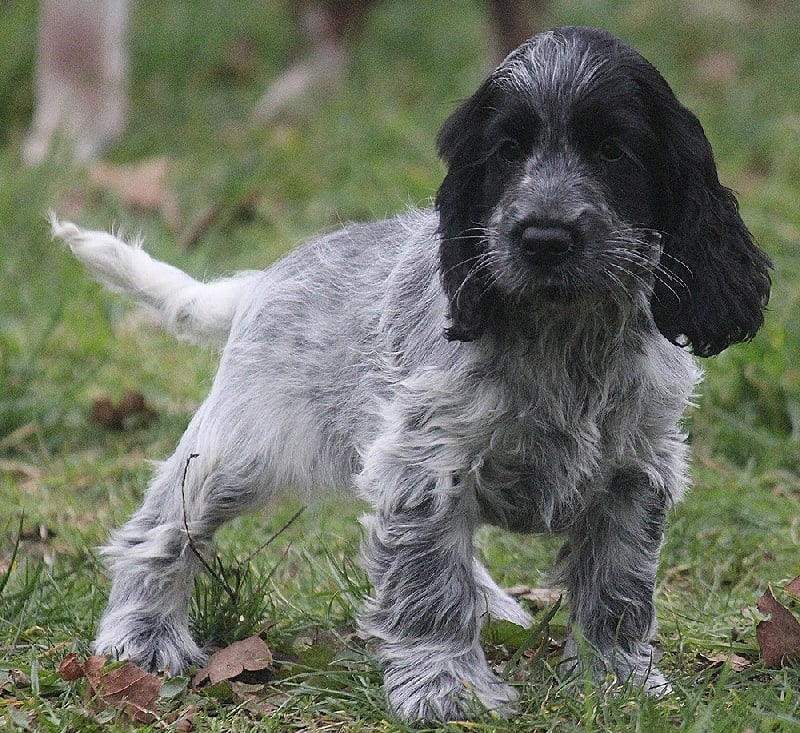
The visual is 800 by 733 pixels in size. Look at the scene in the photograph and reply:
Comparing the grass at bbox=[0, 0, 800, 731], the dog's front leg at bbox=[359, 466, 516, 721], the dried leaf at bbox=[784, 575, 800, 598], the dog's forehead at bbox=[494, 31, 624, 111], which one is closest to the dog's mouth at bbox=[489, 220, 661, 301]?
the dog's forehead at bbox=[494, 31, 624, 111]

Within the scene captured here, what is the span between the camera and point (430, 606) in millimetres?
3695

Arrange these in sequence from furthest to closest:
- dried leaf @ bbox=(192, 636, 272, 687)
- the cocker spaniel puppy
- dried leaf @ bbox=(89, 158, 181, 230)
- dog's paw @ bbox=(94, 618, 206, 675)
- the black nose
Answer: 1. dried leaf @ bbox=(89, 158, 181, 230)
2. dog's paw @ bbox=(94, 618, 206, 675)
3. dried leaf @ bbox=(192, 636, 272, 687)
4. the cocker spaniel puppy
5. the black nose

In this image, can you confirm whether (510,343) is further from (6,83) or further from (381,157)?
(6,83)

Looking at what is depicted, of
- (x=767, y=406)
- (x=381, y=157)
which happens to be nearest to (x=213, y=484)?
(x=767, y=406)

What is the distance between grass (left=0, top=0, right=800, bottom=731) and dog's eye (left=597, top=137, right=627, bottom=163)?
1.33 m

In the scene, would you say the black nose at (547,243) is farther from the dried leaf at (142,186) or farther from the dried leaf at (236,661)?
the dried leaf at (142,186)

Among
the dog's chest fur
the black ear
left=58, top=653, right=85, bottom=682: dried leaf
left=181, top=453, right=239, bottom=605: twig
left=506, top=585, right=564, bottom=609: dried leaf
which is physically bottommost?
left=58, top=653, right=85, bottom=682: dried leaf

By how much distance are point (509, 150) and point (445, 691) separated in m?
1.45

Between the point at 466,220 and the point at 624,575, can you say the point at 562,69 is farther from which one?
the point at 624,575

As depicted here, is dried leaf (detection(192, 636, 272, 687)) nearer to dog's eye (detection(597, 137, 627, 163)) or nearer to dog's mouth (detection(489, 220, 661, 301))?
dog's mouth (detection(489, 220, 661, 301))

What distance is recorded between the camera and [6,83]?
35.1ft

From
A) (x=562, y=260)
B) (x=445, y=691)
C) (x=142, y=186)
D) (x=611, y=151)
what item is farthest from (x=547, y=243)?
(x=142, y=186)

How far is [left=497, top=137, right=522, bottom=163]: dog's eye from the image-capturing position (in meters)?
3.56

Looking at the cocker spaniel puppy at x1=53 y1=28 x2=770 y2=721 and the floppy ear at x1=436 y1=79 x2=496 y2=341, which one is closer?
the cocker spaniel puppy at x1=53 y1=28 x2=770 y2=721
